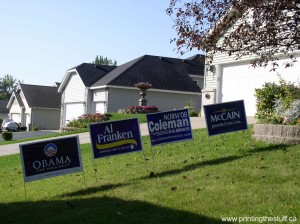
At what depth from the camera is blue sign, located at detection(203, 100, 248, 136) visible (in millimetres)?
10961

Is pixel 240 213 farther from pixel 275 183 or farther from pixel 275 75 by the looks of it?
pixel 275 75

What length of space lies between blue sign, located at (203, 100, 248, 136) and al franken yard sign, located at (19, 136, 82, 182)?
3.57 meters

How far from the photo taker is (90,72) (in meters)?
38.2

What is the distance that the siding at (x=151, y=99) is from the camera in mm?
34219

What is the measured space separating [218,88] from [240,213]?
54.0ft

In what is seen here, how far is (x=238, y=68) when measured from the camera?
67.8 ft

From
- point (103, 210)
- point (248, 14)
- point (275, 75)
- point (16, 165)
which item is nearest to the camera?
point (103, 210)

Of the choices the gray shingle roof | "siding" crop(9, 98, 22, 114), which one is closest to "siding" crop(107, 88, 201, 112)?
the gray shingle roof

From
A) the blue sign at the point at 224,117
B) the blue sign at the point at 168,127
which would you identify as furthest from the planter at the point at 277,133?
the blue sign at the point at 168,127

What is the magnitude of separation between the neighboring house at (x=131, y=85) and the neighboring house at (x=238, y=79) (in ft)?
41.8

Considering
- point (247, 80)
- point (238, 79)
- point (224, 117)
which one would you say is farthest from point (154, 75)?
point (224, 117)

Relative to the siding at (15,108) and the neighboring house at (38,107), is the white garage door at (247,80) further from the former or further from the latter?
the siding at (15,108)

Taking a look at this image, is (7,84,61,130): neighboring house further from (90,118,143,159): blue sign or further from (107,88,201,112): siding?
(90,118,143,159): blue sign

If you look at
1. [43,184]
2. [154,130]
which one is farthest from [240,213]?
[43,184]
